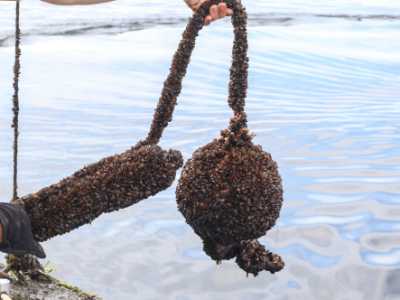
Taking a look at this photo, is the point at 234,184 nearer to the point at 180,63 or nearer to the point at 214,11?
the point at 180,63

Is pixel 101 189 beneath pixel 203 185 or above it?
beneath

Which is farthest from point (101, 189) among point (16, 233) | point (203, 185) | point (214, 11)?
point (214, 11)

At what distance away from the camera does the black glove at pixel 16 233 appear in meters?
2.72

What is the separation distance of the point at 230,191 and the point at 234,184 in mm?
23

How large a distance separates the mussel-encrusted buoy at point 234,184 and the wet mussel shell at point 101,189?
0.18 meters

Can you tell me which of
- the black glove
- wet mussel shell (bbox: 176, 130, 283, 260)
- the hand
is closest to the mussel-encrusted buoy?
wet mussel shell (bbox: 176, 130, 283, 260)

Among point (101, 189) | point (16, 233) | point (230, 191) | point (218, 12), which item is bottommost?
point (16, 233)

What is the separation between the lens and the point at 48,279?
3359 millimetres

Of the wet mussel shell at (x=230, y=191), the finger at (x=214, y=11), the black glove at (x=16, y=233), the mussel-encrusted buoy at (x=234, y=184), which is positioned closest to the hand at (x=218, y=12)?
the finger at (x=214, y=11)

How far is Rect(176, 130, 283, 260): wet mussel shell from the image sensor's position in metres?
2.42

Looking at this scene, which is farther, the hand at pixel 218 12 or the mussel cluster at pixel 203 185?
the hand at pixel 218 12

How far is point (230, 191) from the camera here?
7.93 feet

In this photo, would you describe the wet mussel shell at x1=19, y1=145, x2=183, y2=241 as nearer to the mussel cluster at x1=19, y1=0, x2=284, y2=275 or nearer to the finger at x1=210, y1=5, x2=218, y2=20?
the mussel cluster at x1=19, y1=0, x2=284, y2=275

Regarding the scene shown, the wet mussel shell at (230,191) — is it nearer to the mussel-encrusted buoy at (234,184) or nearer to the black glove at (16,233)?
the mussel-encrusted buoy at (234,184)
